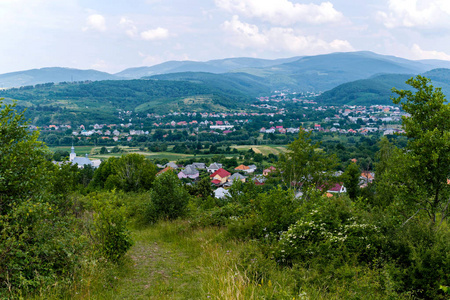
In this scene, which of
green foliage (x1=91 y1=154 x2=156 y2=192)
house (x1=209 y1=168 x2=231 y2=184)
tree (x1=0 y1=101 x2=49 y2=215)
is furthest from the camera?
house (x1=209 y1=168 x2=231 y2=184)

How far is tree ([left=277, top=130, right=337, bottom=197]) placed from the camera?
1211 cm

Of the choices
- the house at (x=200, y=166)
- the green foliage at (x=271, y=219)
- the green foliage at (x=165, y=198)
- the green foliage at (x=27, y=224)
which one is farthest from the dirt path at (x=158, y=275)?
the house at (x=200, y=166)

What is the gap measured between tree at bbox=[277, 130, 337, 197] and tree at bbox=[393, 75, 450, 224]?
6612 millimetres

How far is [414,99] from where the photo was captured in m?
5.54

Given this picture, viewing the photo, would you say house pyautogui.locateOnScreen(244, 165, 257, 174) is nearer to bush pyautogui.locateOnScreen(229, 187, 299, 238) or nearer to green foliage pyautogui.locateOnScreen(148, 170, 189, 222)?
green foliage pyautogui.locateOnScreen(148, 170, 189, 222)

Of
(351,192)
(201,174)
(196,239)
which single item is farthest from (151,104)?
(196,239)

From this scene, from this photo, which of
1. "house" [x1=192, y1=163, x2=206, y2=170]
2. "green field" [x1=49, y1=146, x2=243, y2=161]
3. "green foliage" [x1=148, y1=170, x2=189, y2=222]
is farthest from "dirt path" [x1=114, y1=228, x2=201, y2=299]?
"green field" [x1=49, y1=146, x2=243, y2=161]

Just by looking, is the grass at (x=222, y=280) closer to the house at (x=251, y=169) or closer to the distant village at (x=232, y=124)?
the house at (x=251, y=169)

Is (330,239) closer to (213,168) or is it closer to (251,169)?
(251,169)

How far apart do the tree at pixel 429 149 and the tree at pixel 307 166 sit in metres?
6.61

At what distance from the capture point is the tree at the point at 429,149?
4992 mm

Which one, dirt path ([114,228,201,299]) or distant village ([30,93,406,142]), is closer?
dirt path ([114,228,201,299])

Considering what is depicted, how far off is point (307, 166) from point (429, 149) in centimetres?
723

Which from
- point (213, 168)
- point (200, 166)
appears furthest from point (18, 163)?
point (200, 166)
